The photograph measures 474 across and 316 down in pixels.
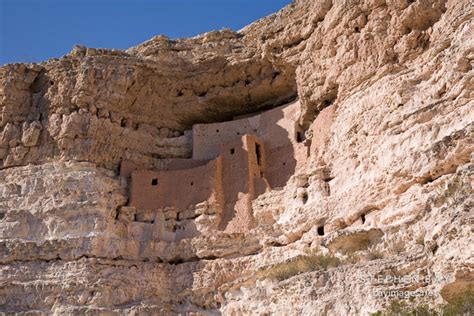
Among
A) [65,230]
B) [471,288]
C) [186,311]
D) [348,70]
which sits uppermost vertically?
[348,70]

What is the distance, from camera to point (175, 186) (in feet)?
64.2

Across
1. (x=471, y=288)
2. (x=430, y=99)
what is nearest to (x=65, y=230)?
(x=430, y=99)

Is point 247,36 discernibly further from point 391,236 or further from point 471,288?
point 471,288

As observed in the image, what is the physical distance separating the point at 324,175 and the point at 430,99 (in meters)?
3.32

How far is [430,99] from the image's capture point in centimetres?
1452

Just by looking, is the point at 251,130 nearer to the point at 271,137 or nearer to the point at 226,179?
the point at 271,137

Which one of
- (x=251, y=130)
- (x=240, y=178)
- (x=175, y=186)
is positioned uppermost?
(x=251, y=130)

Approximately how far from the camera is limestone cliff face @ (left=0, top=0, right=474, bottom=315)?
1299cm

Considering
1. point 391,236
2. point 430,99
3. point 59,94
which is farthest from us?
point 59,94

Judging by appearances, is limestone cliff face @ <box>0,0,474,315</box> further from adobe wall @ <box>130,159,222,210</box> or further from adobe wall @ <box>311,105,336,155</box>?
adobe wall @ <box>130,159,222,210</box>

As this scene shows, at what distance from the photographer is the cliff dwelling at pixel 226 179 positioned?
1862 cm

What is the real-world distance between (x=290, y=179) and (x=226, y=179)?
1.99 meters

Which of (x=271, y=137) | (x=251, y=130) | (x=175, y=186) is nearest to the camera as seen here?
(x=175, y=186)

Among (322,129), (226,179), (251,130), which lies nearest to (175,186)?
(226,179)
